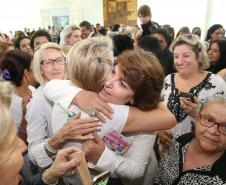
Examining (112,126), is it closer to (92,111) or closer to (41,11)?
(92,111)

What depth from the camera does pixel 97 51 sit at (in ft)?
Answer: 4.01

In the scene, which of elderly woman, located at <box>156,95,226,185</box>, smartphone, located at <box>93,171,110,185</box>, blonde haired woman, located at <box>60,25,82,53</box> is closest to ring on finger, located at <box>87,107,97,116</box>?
smartphone, located at <box>93,171,110,185</box>

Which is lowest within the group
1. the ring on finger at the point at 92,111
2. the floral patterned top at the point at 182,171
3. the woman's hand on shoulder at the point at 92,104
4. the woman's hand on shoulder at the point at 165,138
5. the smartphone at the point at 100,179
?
the woman's hand on shoulder at the point at 165,138

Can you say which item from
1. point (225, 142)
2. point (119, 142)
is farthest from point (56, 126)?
point (225, 142)

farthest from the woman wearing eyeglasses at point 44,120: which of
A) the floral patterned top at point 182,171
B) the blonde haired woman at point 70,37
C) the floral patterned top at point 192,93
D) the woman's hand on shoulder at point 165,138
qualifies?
the blonde haired woman at point 70,37

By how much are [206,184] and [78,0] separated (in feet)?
45.5

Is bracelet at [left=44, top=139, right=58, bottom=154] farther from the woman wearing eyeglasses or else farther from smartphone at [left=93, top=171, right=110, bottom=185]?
smartphone at [left=93, top=171, right=110, bottom=185]

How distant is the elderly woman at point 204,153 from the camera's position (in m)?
1.40

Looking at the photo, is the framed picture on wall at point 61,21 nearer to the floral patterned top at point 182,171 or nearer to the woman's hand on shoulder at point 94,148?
the floral patterned top at point 182,171

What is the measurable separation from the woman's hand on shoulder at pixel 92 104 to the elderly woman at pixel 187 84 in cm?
105

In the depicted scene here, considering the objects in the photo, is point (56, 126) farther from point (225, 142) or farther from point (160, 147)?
point (160, 147)

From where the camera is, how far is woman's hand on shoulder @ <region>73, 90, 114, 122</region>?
3.92 ft

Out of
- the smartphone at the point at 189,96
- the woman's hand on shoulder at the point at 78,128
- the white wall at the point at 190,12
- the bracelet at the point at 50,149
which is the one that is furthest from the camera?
the white wall at the point at 190,12

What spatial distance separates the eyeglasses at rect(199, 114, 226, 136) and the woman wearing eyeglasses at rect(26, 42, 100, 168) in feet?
2.14
